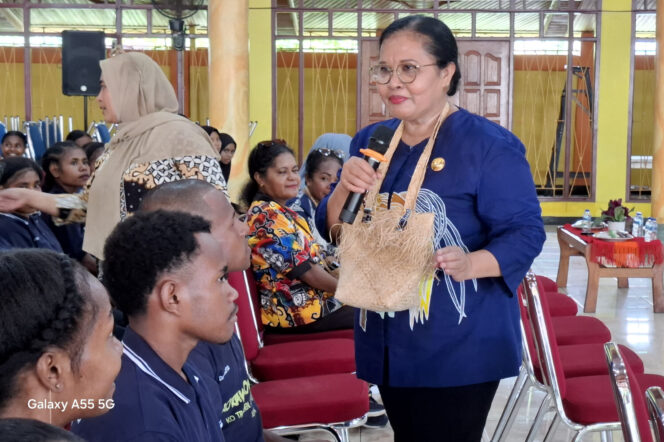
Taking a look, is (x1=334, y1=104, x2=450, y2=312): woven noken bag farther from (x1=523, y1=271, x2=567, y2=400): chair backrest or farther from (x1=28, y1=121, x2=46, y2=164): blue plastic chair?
(x1=28, y1=121, x2=46, y2=164): blue plastic chair

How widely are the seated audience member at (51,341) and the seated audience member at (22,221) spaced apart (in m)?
2.08

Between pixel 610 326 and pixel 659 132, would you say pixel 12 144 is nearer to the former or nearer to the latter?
pixel 610 326

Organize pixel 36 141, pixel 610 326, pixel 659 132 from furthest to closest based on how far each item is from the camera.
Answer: pixel 659 132 → pixel 36 141 → pixel 610 326

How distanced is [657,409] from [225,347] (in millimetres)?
956

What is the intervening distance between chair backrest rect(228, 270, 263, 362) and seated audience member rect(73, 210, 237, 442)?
1.15m

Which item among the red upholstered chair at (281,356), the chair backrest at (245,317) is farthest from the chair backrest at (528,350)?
the chair backrest at (245,317)

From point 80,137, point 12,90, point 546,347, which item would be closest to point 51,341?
point 546,347

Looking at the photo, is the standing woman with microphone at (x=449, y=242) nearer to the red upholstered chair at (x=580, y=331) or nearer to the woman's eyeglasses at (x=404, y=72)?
the woman's eyeglasses at (x=404, y=72)

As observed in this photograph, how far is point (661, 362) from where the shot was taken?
4.77m

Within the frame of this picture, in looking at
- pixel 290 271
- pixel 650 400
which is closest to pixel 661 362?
pixel 290 271

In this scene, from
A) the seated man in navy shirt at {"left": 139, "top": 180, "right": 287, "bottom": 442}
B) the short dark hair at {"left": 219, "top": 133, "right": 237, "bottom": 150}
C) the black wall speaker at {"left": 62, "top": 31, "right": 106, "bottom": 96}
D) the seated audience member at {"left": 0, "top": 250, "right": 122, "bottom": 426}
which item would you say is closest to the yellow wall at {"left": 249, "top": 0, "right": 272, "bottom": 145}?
the black wall speaker at {"left": 62, "top": 31, "right": 106, "bottom": 96}

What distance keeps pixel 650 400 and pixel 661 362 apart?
3.58 metres

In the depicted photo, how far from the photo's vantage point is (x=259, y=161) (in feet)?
12.3
